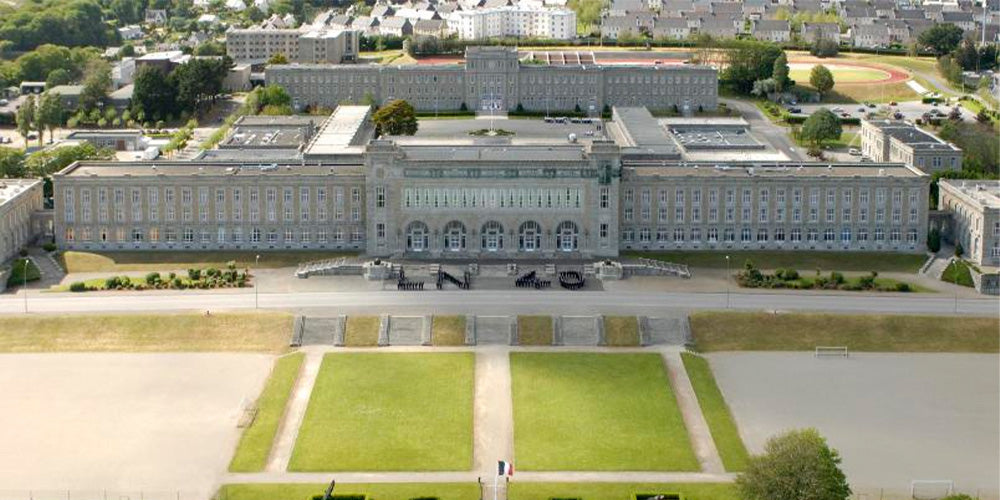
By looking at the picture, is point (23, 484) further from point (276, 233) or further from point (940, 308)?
point (940, 308)

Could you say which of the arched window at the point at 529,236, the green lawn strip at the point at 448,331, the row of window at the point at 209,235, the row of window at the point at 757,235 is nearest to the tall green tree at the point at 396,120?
the row of window at the point at 209,235

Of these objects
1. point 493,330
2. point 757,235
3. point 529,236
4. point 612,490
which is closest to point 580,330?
point 493,330

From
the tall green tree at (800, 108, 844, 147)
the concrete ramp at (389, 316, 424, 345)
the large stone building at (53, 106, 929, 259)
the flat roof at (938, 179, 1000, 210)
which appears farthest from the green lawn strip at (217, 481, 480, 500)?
the tall green tree at (800, 108, 844, 147)

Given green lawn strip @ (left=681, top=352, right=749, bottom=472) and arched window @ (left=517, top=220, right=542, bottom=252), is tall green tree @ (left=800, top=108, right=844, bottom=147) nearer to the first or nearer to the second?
arched window @ (left=517, top=220, right=542, bottom=252)

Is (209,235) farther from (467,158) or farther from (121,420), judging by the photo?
(121,420)

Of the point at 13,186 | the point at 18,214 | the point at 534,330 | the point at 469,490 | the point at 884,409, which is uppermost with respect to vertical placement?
the point at 13,186

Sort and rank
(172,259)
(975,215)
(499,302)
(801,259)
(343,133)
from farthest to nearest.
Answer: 1. (343,133)
2. (172,259)
3. (801,259)
4. (975,215)
5. (499,302)

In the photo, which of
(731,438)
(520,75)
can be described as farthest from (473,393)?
(520,75)
